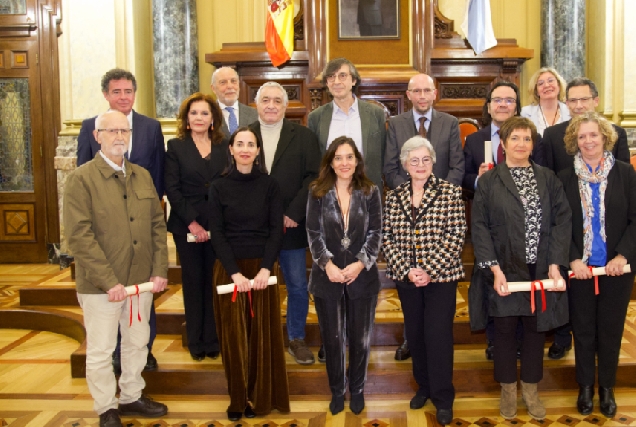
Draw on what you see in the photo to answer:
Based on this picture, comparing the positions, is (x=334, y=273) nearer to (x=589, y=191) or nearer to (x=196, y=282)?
(x=196, y=282)

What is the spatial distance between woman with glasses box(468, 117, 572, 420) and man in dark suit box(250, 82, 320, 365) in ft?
3.01

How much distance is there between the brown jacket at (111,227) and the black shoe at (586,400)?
219cm

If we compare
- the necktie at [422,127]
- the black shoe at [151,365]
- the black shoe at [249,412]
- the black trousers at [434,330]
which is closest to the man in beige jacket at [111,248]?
the black shoe at [151,365]

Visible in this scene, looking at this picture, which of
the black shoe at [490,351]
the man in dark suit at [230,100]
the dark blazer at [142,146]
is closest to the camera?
the dark blazer at [142,146]

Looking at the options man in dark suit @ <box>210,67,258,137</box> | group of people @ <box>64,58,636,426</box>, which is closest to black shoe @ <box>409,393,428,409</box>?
group of people @ <box>64,58,636,426</box>

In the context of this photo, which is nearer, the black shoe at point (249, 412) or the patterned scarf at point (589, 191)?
the patterned scarf at point (589, 191)

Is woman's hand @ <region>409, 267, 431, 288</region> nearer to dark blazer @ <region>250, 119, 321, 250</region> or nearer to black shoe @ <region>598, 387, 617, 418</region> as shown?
dark blazer @ <region>250, 119, 321, 250</region>

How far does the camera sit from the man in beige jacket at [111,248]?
9.66 ft

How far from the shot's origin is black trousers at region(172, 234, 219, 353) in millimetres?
3543

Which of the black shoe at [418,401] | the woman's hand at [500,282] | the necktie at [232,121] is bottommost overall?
the black shoe at [418,401]

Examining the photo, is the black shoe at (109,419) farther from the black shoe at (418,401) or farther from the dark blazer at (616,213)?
the dark blazer at (616,213)

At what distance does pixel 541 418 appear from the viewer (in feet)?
10.5

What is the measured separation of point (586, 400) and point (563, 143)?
1.31 m

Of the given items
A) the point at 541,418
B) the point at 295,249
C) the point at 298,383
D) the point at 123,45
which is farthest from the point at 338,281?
the point at 123,45
